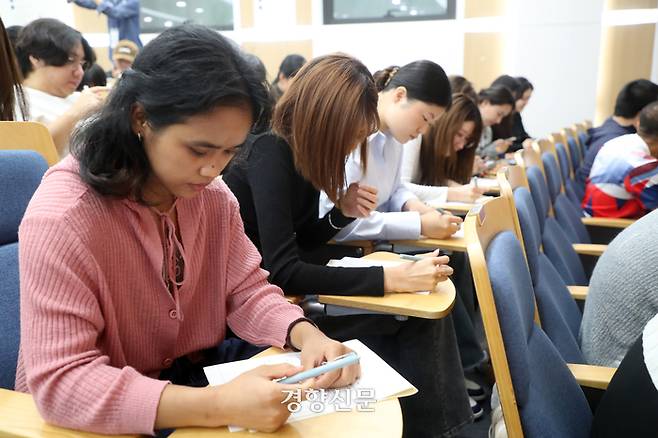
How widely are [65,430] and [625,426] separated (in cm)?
85

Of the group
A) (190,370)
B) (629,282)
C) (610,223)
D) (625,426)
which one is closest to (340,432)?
(190,370)

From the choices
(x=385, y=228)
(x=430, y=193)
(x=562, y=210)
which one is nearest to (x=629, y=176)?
(x=562, y=210)

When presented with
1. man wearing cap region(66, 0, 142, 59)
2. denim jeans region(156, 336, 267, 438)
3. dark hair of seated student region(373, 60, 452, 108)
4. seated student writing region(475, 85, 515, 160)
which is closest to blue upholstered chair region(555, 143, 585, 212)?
seated student writing region(475, 85, 515, 160)

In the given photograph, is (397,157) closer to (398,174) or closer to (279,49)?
(398,174)

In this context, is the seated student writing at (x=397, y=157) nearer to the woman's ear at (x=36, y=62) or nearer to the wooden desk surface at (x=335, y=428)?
the wooden desk surface at (x=335, y=428)

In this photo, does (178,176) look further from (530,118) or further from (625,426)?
(530,118)

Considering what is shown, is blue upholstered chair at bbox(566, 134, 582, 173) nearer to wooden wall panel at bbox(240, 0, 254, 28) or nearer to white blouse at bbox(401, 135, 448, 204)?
white blouse at bbox(401, 135, 448, 204)

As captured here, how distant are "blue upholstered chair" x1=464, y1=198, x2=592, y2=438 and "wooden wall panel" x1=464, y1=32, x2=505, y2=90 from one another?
4.66 metres

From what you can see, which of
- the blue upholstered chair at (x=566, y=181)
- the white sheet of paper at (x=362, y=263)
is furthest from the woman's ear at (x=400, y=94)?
the blue upholstered chair at (x=566, y=181)

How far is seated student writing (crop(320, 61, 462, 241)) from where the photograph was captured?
5.65ft

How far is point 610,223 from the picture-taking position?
2445mm

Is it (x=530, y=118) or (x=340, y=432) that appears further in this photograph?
(x=530, y=118)

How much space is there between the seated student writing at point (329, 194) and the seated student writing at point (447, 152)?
3.82 feet

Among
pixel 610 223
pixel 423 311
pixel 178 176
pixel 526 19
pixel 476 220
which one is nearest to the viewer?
pixel 178 176
